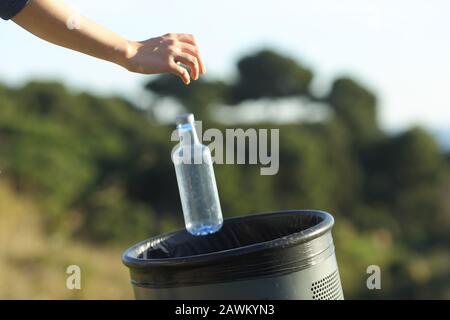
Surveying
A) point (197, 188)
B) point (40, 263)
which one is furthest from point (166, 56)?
point (40, 263)

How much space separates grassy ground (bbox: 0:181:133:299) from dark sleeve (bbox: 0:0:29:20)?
17.9 ft

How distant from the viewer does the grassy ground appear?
791cm

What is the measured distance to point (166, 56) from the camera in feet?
8.14

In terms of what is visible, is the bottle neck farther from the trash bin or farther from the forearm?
the trash bin

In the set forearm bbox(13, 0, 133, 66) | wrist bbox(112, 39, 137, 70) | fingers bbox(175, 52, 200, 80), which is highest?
forearm bbox(13, 0, 133, 66)

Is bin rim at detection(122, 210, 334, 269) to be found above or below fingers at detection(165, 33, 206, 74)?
below

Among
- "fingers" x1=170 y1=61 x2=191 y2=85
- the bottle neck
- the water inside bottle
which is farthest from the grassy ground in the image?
"fingers" x1=170 y1=61 x2=191 y2=85

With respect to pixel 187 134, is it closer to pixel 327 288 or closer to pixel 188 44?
pixel 188 44

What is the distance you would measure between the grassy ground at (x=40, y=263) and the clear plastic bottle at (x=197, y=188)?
187 inches

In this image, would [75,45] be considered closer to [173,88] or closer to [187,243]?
[187,243]

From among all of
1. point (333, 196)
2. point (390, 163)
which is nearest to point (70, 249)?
point (333, 196)

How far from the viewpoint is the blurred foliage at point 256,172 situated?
456 inches

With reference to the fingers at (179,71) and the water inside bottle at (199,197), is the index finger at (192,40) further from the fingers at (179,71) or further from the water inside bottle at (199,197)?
the water inside bottle at (199,197)

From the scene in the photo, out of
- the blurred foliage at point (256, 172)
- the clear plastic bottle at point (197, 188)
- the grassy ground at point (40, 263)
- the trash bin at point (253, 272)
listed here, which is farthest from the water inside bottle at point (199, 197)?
the blurred foliage at point (256, 172)
